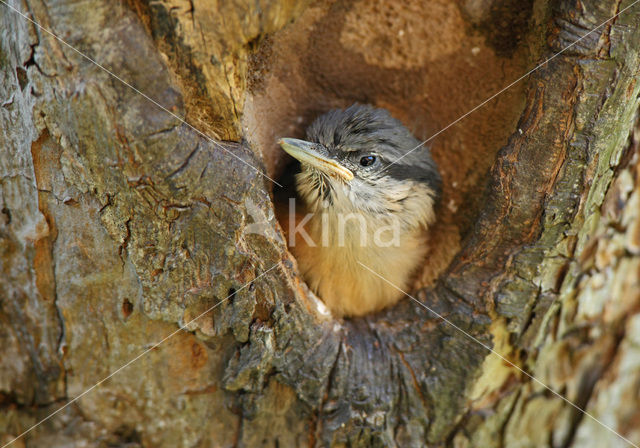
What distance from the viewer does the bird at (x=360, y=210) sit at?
2.66m

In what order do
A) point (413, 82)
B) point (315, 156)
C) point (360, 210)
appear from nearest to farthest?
1. point (315, 156)
2. point (360, 210)
3. point (413, 82)

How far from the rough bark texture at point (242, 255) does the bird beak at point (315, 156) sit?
23 cm

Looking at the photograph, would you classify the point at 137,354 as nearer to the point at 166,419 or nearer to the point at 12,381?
the point at 166,419

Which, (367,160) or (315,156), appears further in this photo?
(367,160)

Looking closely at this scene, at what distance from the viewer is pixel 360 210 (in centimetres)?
269

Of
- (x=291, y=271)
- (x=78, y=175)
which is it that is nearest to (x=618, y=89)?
(x=291, y=271)

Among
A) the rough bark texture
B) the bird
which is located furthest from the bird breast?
the rough bark texture

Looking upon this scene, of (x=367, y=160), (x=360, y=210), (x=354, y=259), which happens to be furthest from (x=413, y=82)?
(x=354, y=259)

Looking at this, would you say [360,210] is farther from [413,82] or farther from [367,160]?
[413,82]

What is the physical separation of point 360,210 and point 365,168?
0.23 meters

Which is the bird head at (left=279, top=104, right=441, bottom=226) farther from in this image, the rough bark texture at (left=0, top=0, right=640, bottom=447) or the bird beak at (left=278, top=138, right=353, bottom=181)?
the rough bark texture at (left=0, top=0, right=640, bottom=447)

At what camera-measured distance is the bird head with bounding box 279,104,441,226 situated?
2643 millimetres

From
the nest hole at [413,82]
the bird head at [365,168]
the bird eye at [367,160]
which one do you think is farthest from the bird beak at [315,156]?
the nest hole at [413,82]

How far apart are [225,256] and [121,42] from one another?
2.68ft
